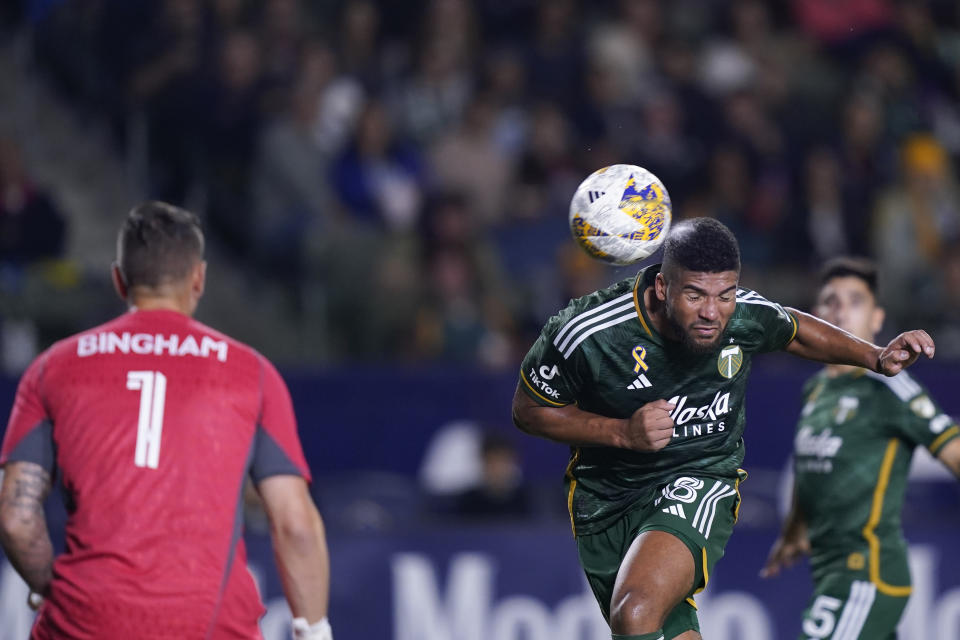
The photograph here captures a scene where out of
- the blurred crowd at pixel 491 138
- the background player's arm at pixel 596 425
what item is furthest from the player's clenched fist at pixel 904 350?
the blurred crowd at pixel 491 138

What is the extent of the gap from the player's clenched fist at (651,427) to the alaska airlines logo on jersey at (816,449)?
171cm

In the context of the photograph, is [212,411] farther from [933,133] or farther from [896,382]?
[933,133]

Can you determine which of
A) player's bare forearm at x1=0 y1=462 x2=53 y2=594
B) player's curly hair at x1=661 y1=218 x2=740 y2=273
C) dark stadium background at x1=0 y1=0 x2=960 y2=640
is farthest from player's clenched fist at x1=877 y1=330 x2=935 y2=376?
dark stadium background at x1=0 y1=0 x2=960 y2=640

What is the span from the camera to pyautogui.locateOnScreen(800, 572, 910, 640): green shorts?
646cm

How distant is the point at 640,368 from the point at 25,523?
2.42 metres

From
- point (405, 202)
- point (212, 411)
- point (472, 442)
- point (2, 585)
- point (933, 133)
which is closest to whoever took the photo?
point (212, 411)

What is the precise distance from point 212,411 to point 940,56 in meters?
11.4

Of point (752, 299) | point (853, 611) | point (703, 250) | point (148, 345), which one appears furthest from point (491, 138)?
point (148, 345)

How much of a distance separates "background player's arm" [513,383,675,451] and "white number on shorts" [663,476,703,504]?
319 mm

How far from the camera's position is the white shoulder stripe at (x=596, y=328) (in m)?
5.46

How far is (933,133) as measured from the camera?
43.4 ft

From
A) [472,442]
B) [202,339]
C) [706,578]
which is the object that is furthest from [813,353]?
[472,442]

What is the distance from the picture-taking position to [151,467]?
13.9 ft

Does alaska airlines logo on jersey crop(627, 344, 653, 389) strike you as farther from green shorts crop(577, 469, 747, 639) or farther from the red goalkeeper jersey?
the red goalkeeper jersey
